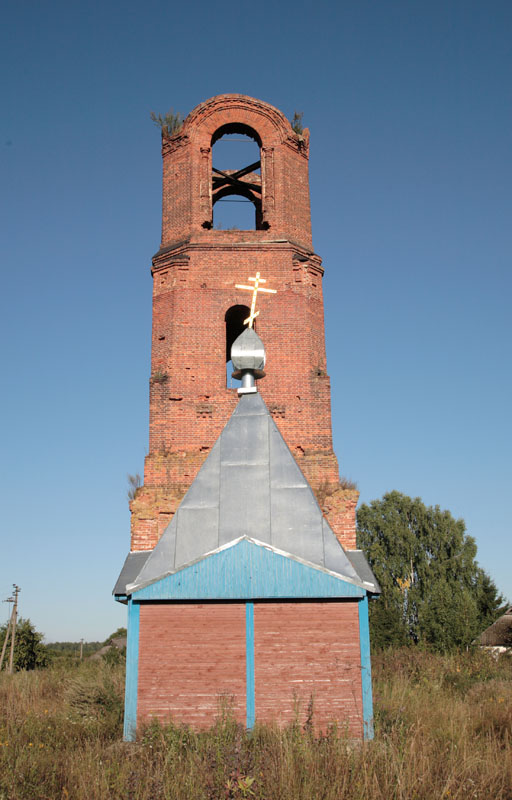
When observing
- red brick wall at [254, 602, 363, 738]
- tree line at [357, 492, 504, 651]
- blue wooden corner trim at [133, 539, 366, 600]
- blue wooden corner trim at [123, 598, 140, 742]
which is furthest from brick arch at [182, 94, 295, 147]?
tree line at [357, 492, 504, 651]

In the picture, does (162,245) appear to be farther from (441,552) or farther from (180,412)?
(441,552)

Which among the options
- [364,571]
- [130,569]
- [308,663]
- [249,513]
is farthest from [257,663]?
[130,569]

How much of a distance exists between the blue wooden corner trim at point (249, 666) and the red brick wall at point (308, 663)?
0.15 feet

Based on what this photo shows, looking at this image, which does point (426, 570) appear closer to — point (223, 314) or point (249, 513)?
point (223, 314)

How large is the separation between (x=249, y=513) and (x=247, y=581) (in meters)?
0.85

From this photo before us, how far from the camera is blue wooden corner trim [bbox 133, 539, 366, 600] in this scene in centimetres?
745

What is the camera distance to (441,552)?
3556cm

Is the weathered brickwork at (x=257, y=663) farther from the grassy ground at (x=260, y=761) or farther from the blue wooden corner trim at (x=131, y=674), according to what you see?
the grassy ground at (x=260, y=761)

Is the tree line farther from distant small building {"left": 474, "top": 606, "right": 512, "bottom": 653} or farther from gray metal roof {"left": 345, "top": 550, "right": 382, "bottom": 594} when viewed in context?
gray metal roof {"left": 345, "top": 550, "right": 382, "bottom": 594}

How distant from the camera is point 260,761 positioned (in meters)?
5.96

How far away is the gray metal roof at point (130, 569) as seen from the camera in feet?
27.6

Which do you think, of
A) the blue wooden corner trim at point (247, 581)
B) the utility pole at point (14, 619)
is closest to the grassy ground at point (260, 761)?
the blue wooden corner trim at point (247, 581)

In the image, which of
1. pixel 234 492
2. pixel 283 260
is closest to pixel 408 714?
pixel 234 492

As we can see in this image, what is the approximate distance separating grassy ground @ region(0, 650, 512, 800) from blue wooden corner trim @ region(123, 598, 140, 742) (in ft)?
0.81
